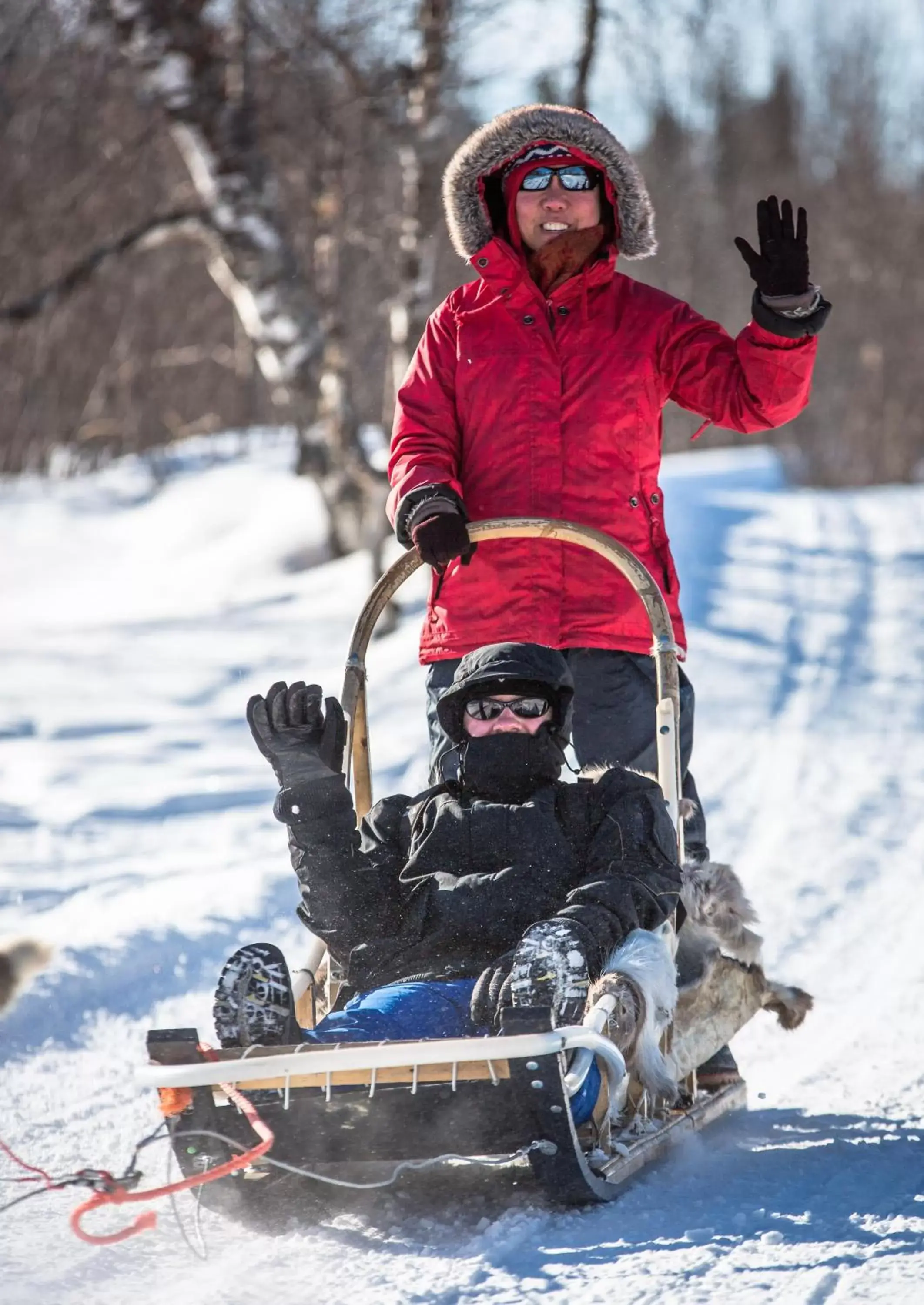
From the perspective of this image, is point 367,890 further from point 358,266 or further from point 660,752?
point 358,266

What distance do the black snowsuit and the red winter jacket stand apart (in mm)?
426

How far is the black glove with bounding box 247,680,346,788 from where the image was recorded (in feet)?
9.34

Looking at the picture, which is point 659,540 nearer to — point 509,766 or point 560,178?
point 509,766

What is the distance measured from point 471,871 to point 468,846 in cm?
5

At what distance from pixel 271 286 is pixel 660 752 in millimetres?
6727

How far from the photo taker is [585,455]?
3.19 meters

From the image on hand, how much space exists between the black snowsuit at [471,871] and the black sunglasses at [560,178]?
126cm

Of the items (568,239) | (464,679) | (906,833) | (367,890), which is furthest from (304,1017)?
(906,833)

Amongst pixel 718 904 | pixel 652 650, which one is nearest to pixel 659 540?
pixel 652 650

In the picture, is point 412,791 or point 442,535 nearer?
point 442,535

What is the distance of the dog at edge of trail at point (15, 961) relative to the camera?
2.70m

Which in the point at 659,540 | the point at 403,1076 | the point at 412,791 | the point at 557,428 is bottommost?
the point at 412,791

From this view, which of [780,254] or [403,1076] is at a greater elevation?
[780,254]

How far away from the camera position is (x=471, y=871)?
2883 millimetres
